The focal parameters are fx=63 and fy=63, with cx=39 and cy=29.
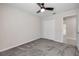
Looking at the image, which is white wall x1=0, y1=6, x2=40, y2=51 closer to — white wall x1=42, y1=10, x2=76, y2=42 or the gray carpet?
the gray carpet

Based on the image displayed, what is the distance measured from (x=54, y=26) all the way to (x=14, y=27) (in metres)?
2.56

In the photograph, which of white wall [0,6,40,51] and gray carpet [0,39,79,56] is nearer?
gray carpet [0,39,79,56]

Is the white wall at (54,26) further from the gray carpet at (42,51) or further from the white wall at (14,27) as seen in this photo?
the gray carpet at (42,51)

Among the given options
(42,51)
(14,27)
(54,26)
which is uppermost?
(14,27)

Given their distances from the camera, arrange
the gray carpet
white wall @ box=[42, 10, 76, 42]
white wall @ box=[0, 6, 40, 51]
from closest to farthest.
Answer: the gray carpet
white wall @ box=[0, 6, 40, 51]
white wall @ box=[42, 10, 76, 42]

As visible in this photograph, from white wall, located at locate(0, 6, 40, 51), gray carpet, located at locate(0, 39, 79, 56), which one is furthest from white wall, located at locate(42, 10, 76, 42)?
gray carpet, located at locate(0, 39, 79, 56)

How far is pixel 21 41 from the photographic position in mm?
3496

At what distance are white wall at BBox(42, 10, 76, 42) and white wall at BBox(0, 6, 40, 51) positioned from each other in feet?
2.97

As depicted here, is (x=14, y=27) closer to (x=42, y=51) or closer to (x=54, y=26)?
(x=42, y=51)

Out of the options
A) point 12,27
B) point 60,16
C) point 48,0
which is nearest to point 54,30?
point 60,16

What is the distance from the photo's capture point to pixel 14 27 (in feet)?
10.0

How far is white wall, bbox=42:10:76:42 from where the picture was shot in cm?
391

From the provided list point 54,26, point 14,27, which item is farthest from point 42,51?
point 54,26

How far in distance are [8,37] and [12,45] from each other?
449 mm
